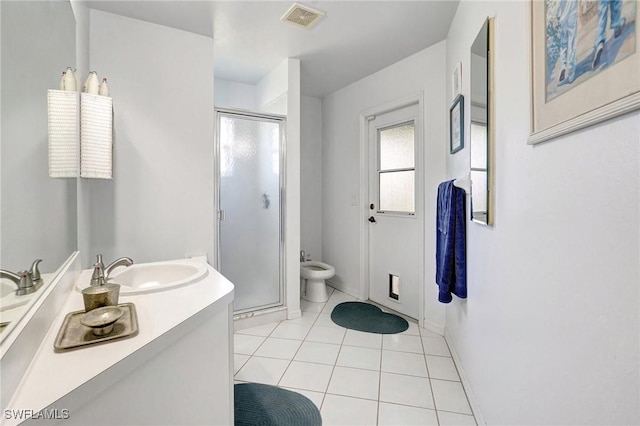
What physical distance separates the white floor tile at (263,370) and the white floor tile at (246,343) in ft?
0.40

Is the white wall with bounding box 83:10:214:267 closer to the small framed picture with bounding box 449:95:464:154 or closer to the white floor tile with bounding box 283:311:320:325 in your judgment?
the white floor tile with bounding box 283:311:320:325

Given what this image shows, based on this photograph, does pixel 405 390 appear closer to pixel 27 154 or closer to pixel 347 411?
pixel 347 411

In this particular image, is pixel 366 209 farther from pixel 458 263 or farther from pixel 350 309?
pixel 458 263

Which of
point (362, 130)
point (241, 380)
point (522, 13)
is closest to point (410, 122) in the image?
point (362, 130)

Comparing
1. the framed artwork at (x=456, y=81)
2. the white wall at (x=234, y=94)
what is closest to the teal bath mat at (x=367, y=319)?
the framed artwork at (x=456, y=81)

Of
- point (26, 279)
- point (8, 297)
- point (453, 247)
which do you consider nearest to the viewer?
point (8, 297)

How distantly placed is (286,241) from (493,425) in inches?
75.9

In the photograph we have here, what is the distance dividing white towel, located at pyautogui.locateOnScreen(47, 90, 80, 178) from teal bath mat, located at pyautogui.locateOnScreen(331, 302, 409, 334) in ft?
7.43

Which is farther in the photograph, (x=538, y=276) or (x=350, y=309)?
(x=350, y=309)

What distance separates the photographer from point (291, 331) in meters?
2.54

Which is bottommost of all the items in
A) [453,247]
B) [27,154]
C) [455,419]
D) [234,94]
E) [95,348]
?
[455,419]

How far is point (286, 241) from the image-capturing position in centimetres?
276

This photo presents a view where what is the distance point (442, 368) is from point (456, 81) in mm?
1919

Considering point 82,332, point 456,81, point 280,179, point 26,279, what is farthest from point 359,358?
point 456,81
